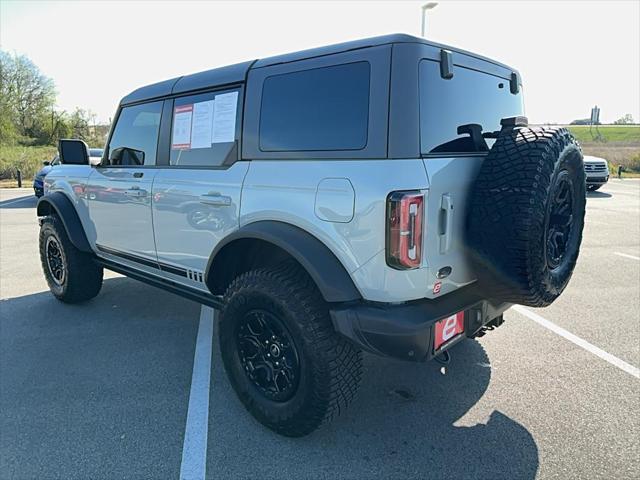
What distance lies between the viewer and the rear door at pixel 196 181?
9.61ft

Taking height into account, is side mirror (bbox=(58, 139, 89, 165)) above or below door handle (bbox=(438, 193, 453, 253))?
above

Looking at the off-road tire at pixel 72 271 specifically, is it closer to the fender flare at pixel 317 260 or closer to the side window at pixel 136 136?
the side window at pixel 136 136

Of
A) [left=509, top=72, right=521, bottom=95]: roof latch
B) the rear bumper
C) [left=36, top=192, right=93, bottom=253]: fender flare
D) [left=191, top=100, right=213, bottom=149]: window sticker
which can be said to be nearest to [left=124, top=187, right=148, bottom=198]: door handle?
[left=191, top=100, right=213, bottom=149]: window sticker

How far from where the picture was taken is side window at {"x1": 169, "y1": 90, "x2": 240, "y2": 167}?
300 centimetres

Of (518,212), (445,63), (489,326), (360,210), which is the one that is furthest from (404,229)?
(489,326)

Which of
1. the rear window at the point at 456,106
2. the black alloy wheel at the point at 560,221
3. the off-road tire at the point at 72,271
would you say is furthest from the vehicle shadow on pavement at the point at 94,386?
the black alloy wheel at the point at 560,221

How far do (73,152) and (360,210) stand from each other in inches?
131

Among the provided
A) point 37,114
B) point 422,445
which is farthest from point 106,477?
point 37,114

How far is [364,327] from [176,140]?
2.09 metres

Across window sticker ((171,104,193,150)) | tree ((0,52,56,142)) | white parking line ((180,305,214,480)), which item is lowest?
white parking line ((180,305,214,480))

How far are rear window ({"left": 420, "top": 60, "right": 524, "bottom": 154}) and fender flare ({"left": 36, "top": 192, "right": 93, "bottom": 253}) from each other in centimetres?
354

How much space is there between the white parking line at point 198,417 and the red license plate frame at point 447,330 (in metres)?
1.34

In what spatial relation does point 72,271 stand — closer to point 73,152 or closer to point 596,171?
point 73,152

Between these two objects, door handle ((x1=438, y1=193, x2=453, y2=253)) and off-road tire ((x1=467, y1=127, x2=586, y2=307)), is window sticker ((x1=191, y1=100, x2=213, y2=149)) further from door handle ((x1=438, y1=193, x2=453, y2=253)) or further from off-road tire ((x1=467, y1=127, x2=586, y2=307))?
off-road tire ((x1=467, y1=127, x2=586, y2=307))
